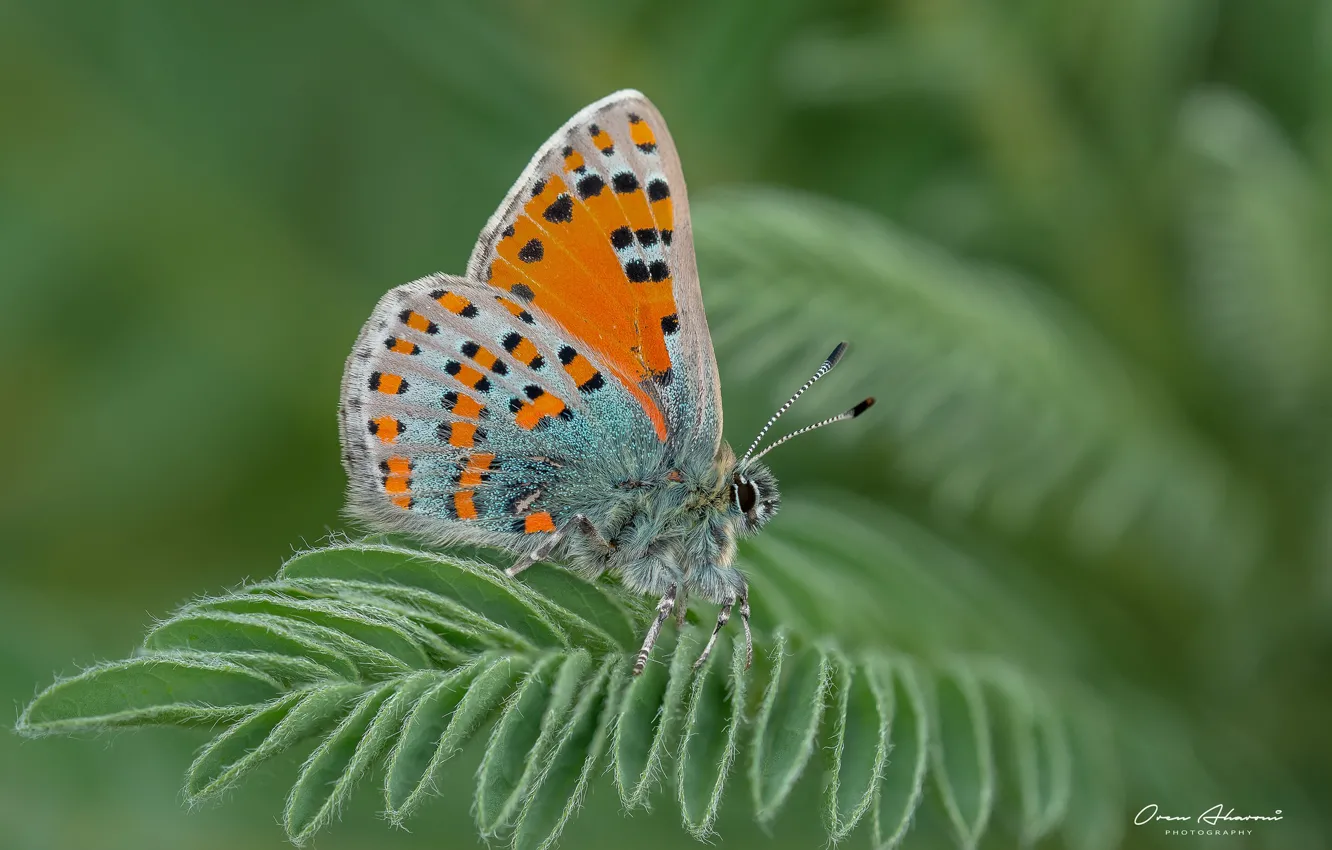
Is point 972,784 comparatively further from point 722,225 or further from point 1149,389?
point 1149,389

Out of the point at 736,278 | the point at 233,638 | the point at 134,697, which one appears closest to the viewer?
the point at 134,697

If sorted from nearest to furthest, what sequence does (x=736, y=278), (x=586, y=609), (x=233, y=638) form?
(x=233, y=638) < (x=586, y=609) < (x=736, y=278)

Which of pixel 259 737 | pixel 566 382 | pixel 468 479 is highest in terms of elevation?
pixel 566 382

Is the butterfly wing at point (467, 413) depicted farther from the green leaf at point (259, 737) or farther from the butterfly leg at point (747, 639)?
the green leaf at point (259, 737)

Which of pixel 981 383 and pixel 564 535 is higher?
pixel 981 383
